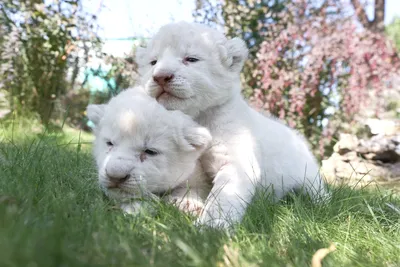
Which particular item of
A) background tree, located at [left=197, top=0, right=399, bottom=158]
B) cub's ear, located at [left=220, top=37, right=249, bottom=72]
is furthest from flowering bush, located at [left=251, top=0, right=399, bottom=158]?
cub's ear, located at [left=220, top=37, right=249, bottom=72]

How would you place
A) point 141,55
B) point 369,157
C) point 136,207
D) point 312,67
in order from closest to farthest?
point 136,207, point 141,55, point 369,157, point 312,67

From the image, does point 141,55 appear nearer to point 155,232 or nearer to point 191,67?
point 191,67

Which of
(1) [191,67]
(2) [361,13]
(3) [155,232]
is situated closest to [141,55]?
(1) [191,67]

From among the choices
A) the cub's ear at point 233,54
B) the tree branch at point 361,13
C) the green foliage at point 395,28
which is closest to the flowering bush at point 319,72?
the tree branch at point 361,13

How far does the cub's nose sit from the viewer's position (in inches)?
109

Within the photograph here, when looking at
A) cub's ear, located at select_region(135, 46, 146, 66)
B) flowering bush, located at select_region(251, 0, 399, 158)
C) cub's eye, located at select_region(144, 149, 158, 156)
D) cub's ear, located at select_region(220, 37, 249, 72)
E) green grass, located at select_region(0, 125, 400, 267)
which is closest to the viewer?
green grass, located at select_region(0, 125, 400, 267)

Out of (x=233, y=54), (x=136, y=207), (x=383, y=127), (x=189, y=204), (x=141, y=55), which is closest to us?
(x=136, y=207)

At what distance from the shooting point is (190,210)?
250 centimetres

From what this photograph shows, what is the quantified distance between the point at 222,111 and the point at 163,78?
428mm

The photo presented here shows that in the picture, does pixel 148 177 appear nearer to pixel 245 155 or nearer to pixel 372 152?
pixel 245 155

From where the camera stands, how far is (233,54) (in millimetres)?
3166

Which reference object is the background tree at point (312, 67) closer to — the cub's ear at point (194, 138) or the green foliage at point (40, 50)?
the green foliage at point (40, 50)

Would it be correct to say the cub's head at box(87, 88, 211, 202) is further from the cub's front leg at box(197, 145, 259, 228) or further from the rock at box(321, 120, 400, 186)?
the rock at box(321, 120, 400, 186)

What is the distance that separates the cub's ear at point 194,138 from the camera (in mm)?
2600
